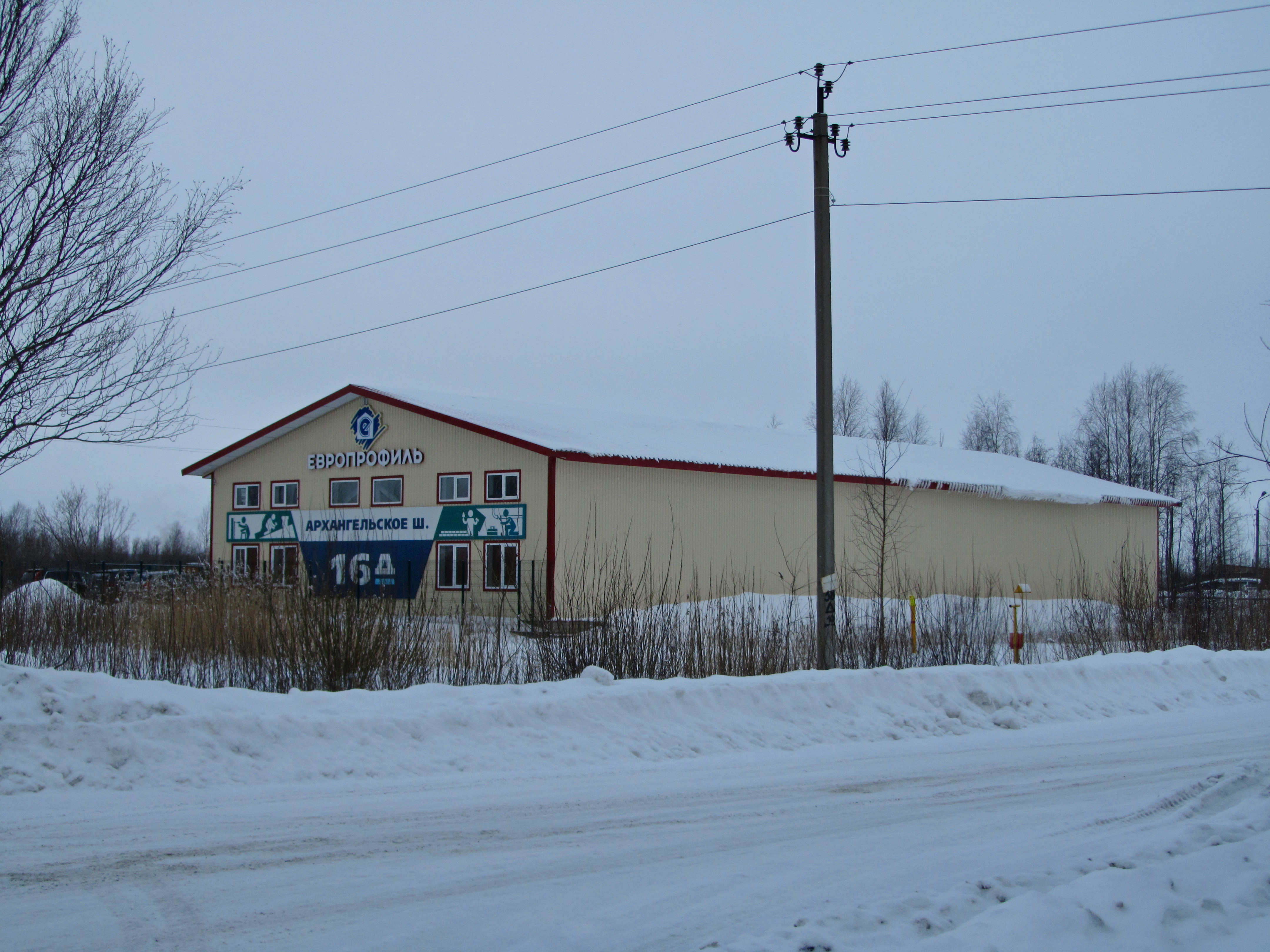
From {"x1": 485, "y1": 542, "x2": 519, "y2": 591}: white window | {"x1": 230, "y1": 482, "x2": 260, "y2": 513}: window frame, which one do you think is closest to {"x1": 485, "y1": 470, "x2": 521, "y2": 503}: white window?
{"x1": 485, "y1": 542, "x2": 519, "y2": 591}: white window

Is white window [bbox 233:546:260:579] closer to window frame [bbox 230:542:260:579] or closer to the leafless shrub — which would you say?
window frame [bbox 230:542:260:579]

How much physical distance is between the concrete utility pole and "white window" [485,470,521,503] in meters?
14.7

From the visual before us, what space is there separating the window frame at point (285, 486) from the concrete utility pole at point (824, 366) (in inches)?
900

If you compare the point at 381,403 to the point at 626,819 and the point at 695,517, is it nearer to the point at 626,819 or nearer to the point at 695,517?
the point at 695,517

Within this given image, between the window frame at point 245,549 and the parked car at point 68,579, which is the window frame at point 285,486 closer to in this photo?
the window frame at point 245,549

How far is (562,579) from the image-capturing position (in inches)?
1085

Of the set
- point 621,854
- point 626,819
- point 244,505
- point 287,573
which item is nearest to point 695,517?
point 244,505

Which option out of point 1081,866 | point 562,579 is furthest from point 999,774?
point 562,579

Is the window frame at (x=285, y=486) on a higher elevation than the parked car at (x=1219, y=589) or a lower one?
higher

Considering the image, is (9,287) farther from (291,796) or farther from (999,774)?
(999,774)

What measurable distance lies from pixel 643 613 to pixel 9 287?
325 inches

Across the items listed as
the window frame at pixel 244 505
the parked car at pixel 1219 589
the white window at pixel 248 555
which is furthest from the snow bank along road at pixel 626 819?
the window frame at pixel 244 505

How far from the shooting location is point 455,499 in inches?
1191

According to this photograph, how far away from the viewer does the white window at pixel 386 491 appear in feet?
104
